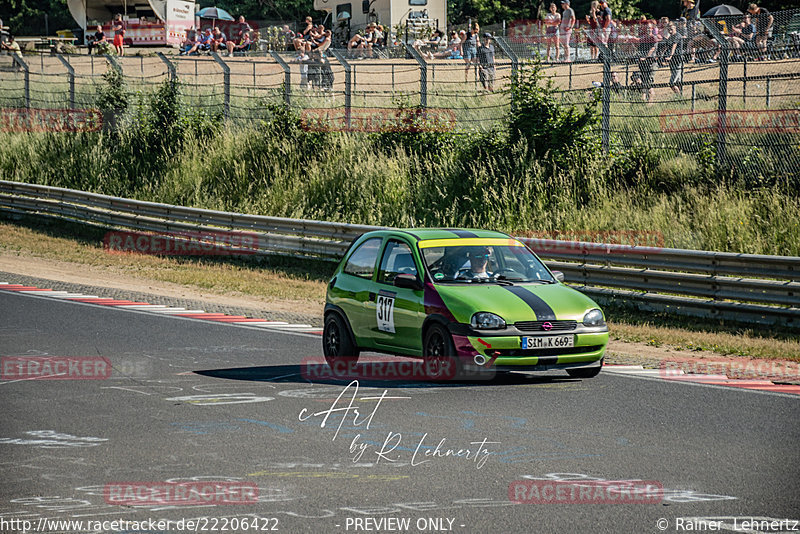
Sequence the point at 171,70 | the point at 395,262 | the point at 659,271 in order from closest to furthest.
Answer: the point at 395,262
the point at 659,271
the point at 171,70

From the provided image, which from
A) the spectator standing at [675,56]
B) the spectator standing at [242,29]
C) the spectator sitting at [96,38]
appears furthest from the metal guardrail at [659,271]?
the spectator standing at [242,29]

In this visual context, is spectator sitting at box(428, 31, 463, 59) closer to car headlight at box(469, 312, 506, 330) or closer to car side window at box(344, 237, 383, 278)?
car side window at box(344, 237, 383, 278)

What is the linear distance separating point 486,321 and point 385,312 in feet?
4.46

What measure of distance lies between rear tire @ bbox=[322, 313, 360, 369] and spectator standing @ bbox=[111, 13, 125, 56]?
1435 inches

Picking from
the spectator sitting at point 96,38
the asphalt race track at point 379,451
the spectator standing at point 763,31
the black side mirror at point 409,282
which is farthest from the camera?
the spectator sitting at point 96,38

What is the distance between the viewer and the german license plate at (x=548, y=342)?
32.1 feet

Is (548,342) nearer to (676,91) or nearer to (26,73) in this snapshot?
(676,91)

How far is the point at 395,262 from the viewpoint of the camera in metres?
11.1

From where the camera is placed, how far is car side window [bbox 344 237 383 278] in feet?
37.4

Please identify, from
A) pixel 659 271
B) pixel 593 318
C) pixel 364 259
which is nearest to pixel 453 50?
pixel 659 271

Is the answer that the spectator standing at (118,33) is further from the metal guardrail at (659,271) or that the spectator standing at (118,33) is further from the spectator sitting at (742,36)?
the spectator sitting at (742,36)

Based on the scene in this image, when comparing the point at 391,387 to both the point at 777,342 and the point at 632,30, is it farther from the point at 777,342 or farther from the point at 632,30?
the point at 632,30

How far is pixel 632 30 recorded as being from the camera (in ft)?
82.6

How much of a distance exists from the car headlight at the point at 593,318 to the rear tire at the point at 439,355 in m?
1.23
